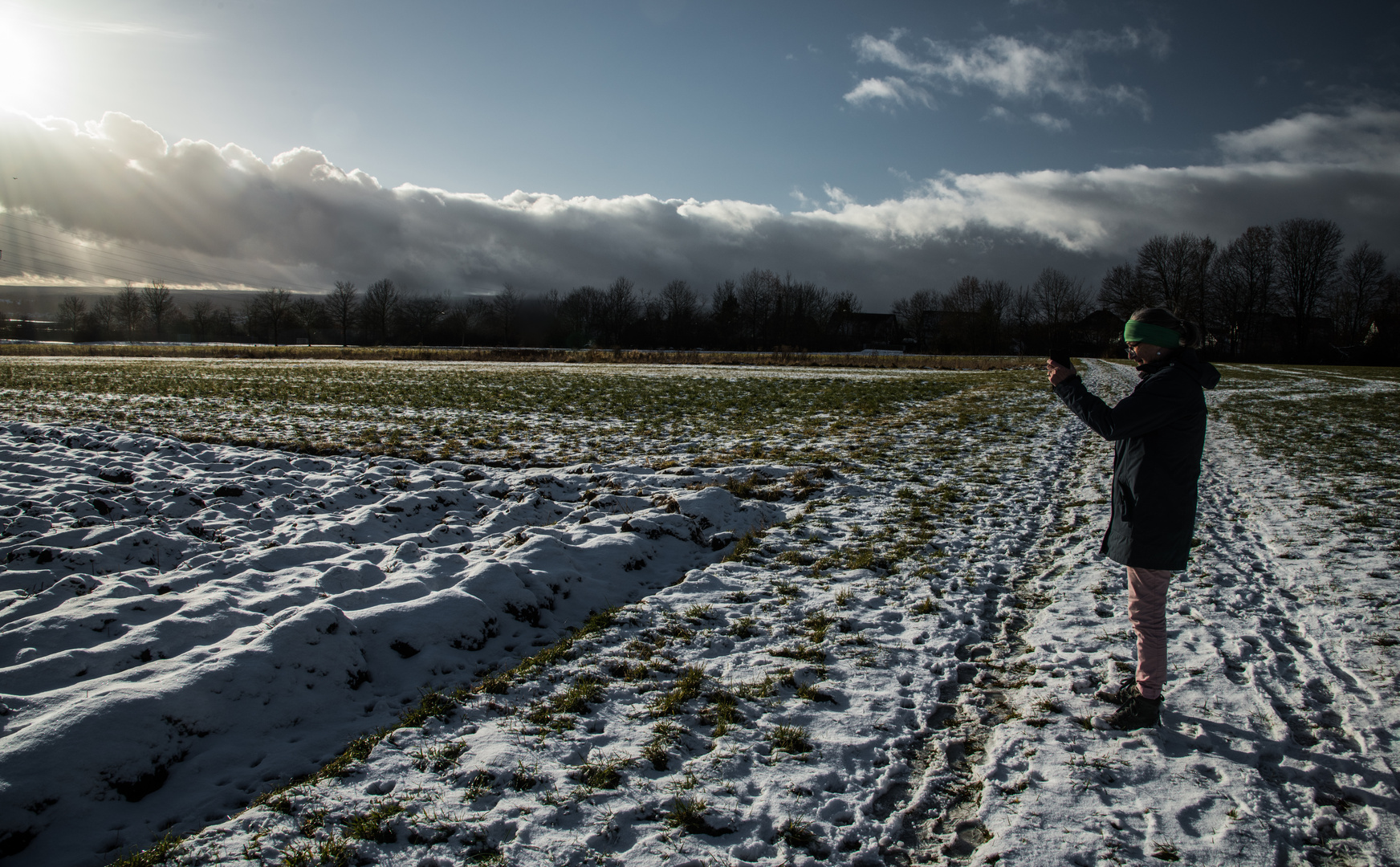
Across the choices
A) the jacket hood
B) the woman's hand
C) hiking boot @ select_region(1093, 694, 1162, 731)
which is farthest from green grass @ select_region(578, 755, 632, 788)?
the jacket hood

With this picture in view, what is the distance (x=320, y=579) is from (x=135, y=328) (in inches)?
5129

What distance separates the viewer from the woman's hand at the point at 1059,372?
386 centimetres

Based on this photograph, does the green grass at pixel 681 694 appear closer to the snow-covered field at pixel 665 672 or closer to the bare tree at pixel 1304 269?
the snow-covered field at pixel 665 672

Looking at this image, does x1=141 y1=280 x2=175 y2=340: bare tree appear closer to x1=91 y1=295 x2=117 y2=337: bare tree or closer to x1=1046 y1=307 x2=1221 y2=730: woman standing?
x1=91 y1=295 x2=117 y2=337: bare tree

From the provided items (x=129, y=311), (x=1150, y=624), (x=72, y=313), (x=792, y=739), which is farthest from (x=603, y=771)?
(x=72, y=313)

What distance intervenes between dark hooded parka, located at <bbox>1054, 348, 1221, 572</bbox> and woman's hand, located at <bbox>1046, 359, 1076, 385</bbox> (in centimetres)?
14

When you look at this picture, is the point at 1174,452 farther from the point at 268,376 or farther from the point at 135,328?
the point at 135,328

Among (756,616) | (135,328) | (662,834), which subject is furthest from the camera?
(135,328)

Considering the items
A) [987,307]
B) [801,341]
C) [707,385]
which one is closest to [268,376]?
[707,385]

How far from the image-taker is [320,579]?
566 centimetres

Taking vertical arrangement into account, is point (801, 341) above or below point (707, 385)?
above

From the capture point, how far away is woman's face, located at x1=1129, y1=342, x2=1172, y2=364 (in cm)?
369

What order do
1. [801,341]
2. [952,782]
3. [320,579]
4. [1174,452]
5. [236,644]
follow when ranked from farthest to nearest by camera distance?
[801,341] → [320,579] → [236,644] → [1174,452] → [952,782]

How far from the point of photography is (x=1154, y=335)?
3668mm
